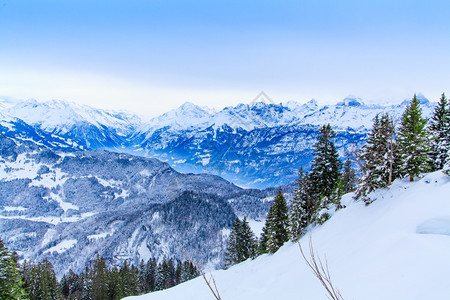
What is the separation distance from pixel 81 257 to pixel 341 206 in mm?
190786

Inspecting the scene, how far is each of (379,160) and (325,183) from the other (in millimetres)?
8552

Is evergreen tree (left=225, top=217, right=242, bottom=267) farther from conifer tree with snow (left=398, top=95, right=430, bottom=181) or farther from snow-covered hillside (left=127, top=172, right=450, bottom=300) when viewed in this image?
conifer tree with snow (left=398, top=95, right=430, bottom=181)

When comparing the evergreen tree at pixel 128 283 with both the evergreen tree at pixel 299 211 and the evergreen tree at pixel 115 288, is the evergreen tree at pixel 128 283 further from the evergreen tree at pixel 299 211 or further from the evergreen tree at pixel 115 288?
the evergreen tree at pixel 299 211

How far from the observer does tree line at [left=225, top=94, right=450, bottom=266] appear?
20.6m

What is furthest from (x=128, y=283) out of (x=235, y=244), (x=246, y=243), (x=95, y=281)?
(x=246, y=243)

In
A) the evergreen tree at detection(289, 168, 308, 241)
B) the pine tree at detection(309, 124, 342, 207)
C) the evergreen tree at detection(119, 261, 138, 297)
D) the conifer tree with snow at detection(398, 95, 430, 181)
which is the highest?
the conifer tree with snow at detection(398, 95, 430, 181)

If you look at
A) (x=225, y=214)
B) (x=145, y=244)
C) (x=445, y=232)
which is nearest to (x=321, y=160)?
(x=445, y=232)

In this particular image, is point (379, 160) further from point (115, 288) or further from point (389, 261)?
point (115, 288)

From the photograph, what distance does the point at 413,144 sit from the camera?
19969mm

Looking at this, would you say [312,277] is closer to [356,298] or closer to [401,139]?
[356,298]

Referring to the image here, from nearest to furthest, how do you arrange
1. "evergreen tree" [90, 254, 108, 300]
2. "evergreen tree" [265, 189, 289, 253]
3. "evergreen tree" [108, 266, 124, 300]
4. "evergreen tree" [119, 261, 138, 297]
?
1. "evergreen tree" [265, 189, 289, 253]
2. "evergreen tree" [90, 254, 108, 300]
3. "evergreen tree" [108, 266, 124, 300]
4. "evergreen tree" [119, 261, 138, 297]

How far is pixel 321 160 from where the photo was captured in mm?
30203

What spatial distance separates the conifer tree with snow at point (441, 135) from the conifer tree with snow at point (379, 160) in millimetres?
4365

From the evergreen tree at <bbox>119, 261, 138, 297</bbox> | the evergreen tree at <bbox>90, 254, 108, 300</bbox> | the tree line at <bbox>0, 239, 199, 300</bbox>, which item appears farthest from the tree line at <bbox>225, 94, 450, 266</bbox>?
the evergreen tree at <bbox>119, 261, 138, 297</bbox>
